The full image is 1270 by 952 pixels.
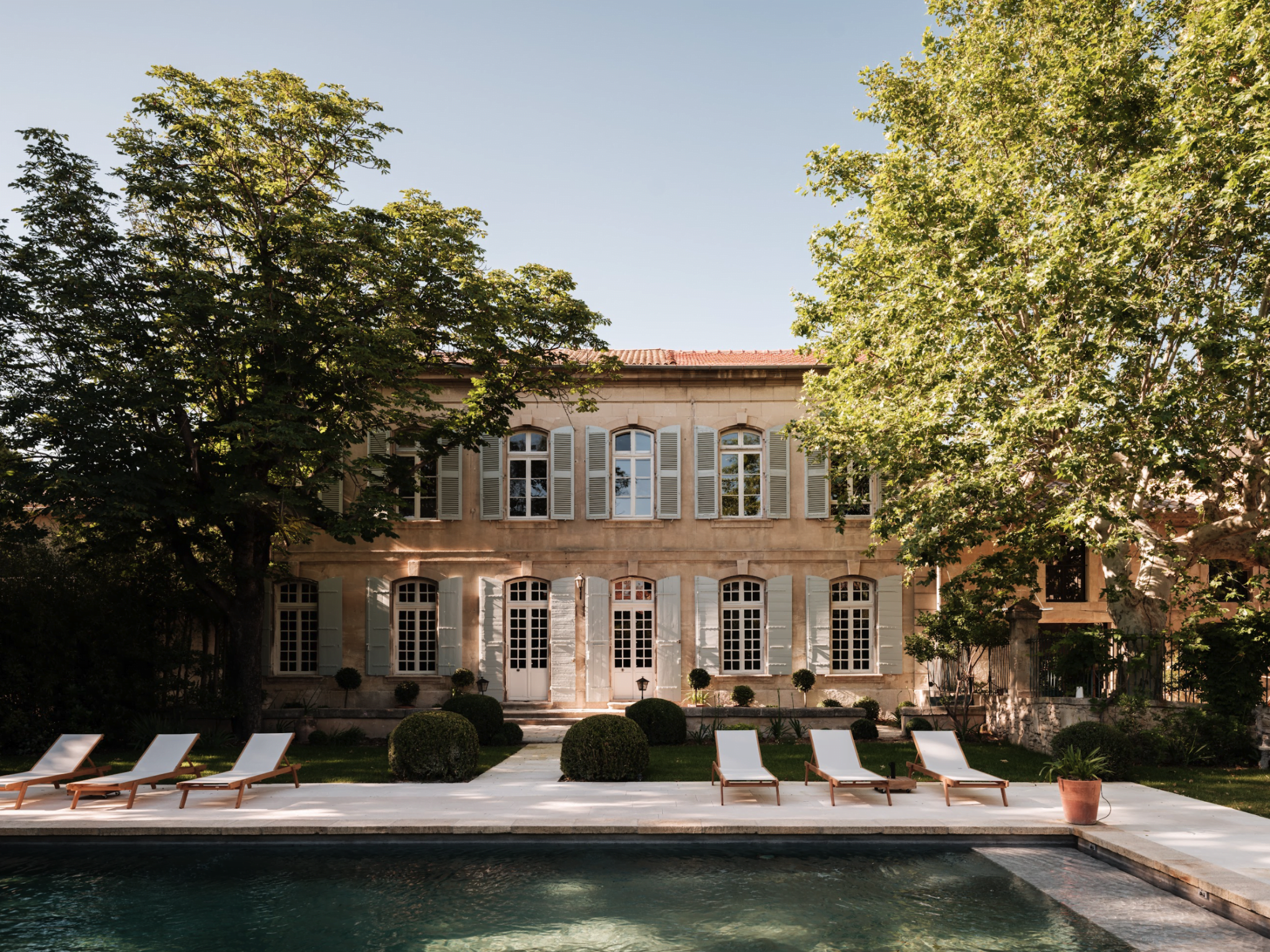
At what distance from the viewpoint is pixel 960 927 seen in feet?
21.0

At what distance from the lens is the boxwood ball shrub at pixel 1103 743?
11.8 meters

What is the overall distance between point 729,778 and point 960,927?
4022 mm

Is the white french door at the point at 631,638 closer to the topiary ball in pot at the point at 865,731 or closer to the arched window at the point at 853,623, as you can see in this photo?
the arched window at the point at 853,623

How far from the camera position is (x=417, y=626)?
20.1m

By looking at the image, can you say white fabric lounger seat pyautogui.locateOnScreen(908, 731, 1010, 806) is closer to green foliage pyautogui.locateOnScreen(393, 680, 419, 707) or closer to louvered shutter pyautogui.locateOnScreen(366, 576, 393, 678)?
green foliage pyautogui.locateOnScreen(393, 680, 419, 707)

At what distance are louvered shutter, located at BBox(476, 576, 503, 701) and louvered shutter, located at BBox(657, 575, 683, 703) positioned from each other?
3.55 metres

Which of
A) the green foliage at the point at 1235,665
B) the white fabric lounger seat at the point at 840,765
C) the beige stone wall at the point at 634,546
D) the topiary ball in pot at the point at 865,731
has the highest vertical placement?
the beige stone wall at the point at 634,546

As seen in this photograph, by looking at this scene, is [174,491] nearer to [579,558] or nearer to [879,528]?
[579,558]

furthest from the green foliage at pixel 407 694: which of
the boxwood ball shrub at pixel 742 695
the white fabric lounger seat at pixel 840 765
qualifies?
the white fabric lounger seat at pixel 840 765

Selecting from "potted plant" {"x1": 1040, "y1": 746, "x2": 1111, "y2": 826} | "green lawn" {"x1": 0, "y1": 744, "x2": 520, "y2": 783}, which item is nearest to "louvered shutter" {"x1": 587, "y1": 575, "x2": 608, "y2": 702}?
"green lawn" {"x1": 0, "y1": 744, "x2": 520, "y2": 783}

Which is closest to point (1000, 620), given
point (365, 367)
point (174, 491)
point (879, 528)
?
point (879, 528)

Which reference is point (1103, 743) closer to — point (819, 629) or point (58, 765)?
point (819, 629)

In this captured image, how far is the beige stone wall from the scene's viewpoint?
1975 centimetres

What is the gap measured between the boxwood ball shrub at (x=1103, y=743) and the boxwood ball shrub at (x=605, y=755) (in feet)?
18.8
